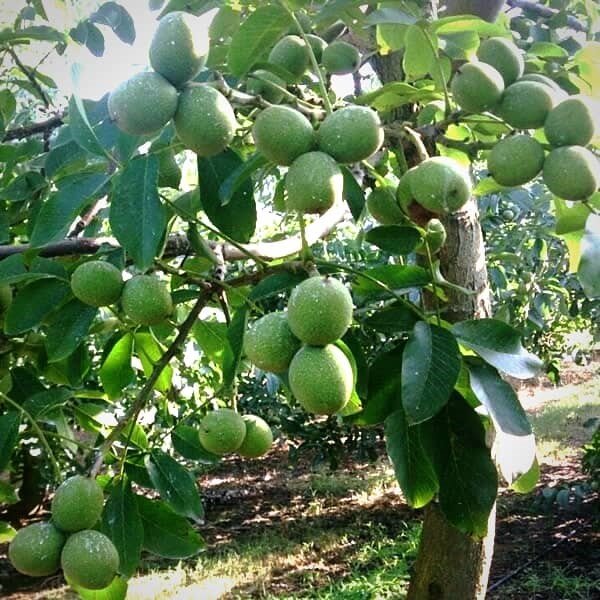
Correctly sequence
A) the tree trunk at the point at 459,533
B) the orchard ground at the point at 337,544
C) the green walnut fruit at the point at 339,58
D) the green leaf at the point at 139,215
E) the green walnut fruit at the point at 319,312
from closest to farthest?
the green walnut fruit at the point at 319,312
the green leaf at the point at 139,215
the green walnut fruit at the point at 339,58
the tree trunk at the point at 459,533
the orchard ground at the point at 337,544

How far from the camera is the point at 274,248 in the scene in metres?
1.31

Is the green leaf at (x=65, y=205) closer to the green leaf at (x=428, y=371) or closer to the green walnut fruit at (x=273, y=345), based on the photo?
the green walnut fruit at (x=273, y=345)

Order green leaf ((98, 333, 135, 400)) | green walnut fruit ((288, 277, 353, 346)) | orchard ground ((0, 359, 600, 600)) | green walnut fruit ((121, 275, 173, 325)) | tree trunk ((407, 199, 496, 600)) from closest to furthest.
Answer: green walnut fruit ((288, 277, 353, 346)) → green walnut fruit ((121, 275, 173, 325)) → green leaf ((98, 333, 135, 400)) → tree trunk ((407, 199, 496, 600)) → orchard ground ((0, 359, 600, 600))

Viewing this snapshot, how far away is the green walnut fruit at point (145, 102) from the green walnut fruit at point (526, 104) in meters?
0.49

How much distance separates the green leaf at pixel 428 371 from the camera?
35.7 inches

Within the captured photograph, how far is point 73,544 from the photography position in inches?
41.6

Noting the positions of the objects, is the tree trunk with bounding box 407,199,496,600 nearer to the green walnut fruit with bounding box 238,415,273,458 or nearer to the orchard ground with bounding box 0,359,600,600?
the green walnut fruit with bounding box 238,415,273,458

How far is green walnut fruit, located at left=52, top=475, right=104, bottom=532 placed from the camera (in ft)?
3.48

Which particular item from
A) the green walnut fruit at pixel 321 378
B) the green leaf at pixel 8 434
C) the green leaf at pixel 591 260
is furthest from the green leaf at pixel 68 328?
the green leaf at pixel 591 260

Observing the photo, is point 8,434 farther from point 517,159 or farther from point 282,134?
point 517,159

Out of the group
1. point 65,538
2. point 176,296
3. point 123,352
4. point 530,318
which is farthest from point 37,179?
point 530,318

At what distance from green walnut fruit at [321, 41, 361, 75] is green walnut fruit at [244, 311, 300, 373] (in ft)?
2.31

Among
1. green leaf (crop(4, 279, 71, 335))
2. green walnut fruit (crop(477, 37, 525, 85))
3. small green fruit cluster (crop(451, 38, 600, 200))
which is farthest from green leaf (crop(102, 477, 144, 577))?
green walnut fruit (crop(477, 37, 525, 85))

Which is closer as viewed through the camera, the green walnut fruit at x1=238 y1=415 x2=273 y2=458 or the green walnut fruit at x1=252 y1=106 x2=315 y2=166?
the green walnut fruit at x1=252 y1=106 x2=315 y2=166
